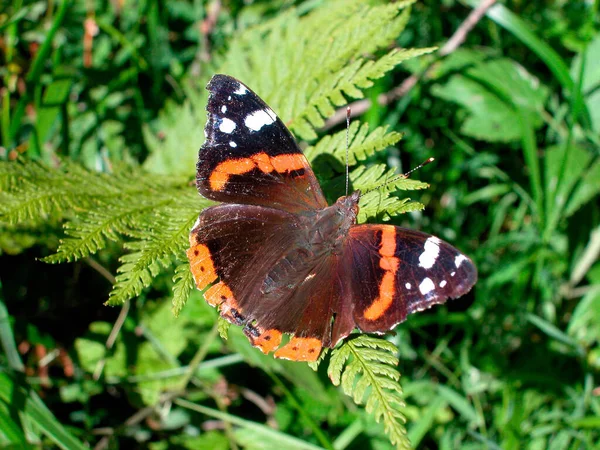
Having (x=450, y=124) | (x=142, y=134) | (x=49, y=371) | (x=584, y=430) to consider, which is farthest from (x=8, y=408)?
(x=450, y=124)

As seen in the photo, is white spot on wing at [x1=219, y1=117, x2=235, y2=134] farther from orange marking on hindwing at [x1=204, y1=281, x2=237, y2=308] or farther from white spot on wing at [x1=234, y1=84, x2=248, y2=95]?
orange marking on hindwing at [x1=204, y1=281, x2=237, y2=308]

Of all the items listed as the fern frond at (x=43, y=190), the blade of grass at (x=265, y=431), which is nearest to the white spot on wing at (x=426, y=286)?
the blade of grass at (x=265, y=431)

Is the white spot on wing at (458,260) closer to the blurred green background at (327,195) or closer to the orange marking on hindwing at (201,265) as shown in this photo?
the blurred green background at (327,195)

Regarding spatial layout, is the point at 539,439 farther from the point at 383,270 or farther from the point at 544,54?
the point at 544,54

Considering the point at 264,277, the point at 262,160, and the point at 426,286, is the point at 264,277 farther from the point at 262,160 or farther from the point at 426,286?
the point at 426,286

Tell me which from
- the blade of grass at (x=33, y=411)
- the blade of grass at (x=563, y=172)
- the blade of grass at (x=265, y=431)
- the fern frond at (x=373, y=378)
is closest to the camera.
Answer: the fern frond at (x=373, y=378)

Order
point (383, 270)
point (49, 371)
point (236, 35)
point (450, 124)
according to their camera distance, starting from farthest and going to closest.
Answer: point (450, 124), point (236, 35), point (49, 371), point (383, 270)
